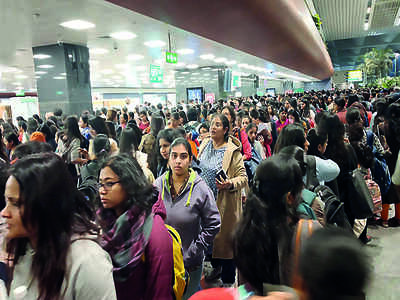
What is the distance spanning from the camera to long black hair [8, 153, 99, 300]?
1.20m

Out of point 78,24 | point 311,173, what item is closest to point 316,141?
point 311,173

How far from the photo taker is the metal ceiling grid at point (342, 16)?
1850 cm

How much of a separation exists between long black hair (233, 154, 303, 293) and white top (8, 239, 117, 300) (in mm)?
564

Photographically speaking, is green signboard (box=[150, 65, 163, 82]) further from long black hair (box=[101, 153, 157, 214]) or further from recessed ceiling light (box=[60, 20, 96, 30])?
long black hair (box=[101, 153, 157, 214])

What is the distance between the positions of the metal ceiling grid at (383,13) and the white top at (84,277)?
21.2m

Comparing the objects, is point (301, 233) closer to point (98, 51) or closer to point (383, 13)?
point (98, 51)

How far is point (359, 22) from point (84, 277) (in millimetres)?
28496

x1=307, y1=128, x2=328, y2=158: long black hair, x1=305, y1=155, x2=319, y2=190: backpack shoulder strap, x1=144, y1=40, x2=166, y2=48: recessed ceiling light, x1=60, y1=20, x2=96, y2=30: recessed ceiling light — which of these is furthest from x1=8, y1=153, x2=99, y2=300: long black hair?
x1=144, y1=40, x2=166, y2=48: recessed ceiling light

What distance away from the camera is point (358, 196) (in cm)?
328

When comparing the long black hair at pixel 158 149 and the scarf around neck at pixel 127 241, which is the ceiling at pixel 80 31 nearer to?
the long black hair at pixel 158 149

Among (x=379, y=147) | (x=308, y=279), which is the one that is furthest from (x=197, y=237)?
(x=379, y=147)

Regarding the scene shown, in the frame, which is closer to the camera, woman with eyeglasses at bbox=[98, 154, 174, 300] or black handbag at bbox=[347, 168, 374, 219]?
woman with eyeglasses at bbox=[98, 154, 174, 300]

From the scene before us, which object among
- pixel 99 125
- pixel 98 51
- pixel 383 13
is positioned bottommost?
pixel 99 125

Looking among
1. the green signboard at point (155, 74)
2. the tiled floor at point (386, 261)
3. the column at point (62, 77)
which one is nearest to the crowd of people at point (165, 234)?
the tiled floor at point (386, 261)
